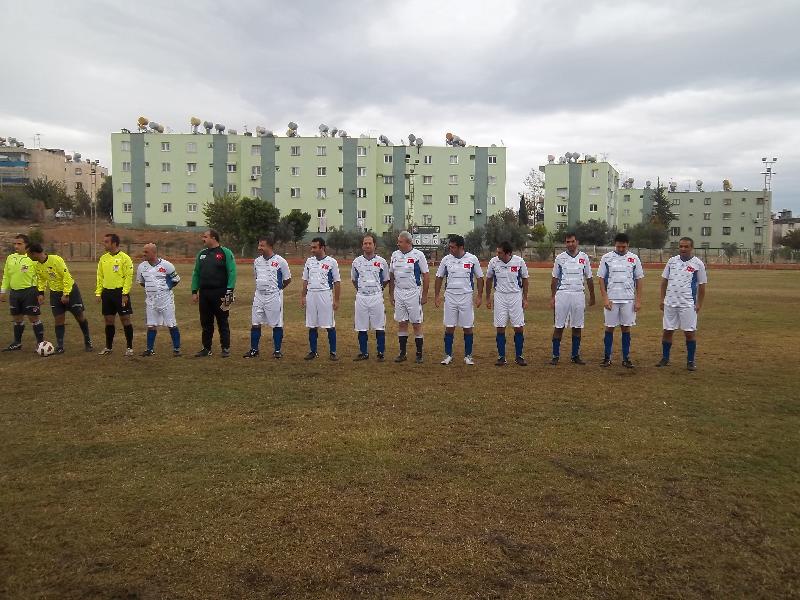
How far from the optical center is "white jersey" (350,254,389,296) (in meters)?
10.7

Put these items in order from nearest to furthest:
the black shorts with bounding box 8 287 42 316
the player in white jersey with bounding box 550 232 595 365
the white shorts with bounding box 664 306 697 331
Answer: the white shorts with bounding box 664 306 697 331 < the player in white jersey with bounding box 550 232 595 365 < the black shorts with bounding box 8 287 42 316

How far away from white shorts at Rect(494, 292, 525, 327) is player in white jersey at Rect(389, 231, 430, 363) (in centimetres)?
126

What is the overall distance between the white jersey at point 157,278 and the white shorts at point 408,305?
3.88m

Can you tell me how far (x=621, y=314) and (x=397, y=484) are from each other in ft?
21.8

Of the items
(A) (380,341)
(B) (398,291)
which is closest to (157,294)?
(A) (380,341)

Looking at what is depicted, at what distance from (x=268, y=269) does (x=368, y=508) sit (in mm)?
6969

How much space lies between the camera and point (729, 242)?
9344 cm

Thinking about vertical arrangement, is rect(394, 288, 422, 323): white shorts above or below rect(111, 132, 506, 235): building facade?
below

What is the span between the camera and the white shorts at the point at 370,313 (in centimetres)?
1067

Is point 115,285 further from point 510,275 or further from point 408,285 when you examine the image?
point 510,275

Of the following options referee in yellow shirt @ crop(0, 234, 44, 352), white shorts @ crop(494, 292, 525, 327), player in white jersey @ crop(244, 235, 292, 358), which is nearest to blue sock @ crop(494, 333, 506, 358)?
white shorts @ crop(494, 292, 525, 327)

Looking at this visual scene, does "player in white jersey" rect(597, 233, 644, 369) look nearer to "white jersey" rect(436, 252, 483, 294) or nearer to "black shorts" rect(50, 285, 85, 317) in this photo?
"white jersey" rect(436, 252, 483, 294)

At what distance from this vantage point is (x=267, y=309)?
10.9 meters

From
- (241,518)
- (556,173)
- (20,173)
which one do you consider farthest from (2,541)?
(20,173)
